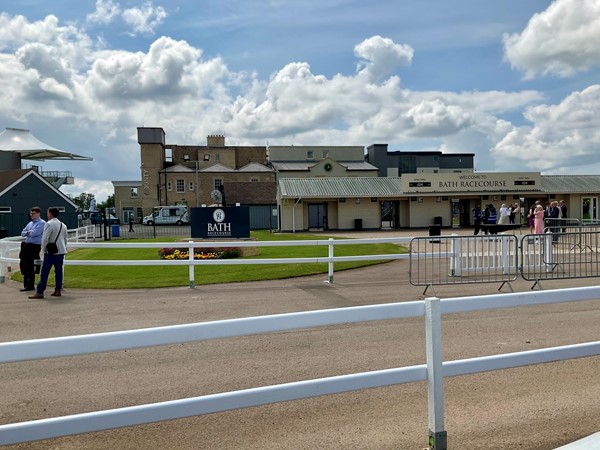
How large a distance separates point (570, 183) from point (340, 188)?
20.9 metres

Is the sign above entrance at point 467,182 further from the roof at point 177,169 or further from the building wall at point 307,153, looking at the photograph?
the roof at point 177,169

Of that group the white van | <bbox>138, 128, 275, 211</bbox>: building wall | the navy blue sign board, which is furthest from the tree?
the navy blue sign board

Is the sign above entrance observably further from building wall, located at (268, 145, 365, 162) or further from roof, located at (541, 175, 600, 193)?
building wall, located at (268, 145, 365, 162)

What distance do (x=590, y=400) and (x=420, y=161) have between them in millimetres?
84849

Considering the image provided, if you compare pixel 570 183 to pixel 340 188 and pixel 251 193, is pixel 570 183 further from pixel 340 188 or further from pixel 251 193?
pixel 251 193

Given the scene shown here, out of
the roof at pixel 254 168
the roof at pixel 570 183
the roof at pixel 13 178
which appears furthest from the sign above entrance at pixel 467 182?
the roof at pixel 254 168

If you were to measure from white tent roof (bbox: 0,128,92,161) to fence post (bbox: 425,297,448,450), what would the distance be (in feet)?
233

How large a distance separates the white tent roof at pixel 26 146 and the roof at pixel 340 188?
3757 centimetres

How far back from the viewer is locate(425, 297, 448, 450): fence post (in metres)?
3.72

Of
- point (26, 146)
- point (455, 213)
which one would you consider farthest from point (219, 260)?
point (26, 146)

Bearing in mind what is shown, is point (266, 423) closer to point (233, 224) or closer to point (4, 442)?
point (4, 442)

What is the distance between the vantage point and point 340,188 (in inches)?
1761

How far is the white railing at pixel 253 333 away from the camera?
2984 mm

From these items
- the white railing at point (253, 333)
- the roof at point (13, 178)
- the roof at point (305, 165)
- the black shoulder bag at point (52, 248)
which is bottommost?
the white railing at point (253, 333)
